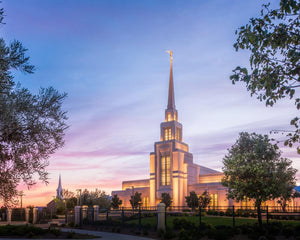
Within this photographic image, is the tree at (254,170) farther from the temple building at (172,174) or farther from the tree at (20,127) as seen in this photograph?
the temple building at (172,174)

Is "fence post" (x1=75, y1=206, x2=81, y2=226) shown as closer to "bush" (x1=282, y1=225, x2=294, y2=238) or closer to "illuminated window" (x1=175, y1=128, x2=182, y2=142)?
"bush" (x1=282, y1=225, x2=294, y2=238)

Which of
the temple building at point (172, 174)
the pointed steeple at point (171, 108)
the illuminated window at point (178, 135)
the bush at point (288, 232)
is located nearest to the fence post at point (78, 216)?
the bush at point (288, 232)

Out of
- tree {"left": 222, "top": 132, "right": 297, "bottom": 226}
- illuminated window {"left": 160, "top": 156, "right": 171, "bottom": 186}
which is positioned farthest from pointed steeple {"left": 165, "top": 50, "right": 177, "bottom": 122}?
tree {"left": 222, "top": 132, "right": 297, "bottom": 226}

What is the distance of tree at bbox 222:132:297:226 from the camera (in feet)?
81.0

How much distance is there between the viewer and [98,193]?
63.7 m

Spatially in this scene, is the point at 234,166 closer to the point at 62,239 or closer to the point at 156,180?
the point at 62,239

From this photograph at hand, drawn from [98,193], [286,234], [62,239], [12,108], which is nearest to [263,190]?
[286,234]

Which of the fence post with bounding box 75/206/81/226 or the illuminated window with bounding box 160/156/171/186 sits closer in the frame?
the fence post with bounding box 75/206/81/226

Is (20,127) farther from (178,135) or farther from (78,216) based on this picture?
(178,135)

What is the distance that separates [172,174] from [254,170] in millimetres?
67070

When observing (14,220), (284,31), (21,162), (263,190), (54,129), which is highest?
(284,31)

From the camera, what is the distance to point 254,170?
24.5 metres

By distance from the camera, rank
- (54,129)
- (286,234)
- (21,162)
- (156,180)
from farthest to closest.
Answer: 1. (156,180)
2. (286,234)
3. (54,129)
4. (21,162)

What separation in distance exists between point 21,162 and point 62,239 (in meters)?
8.15
